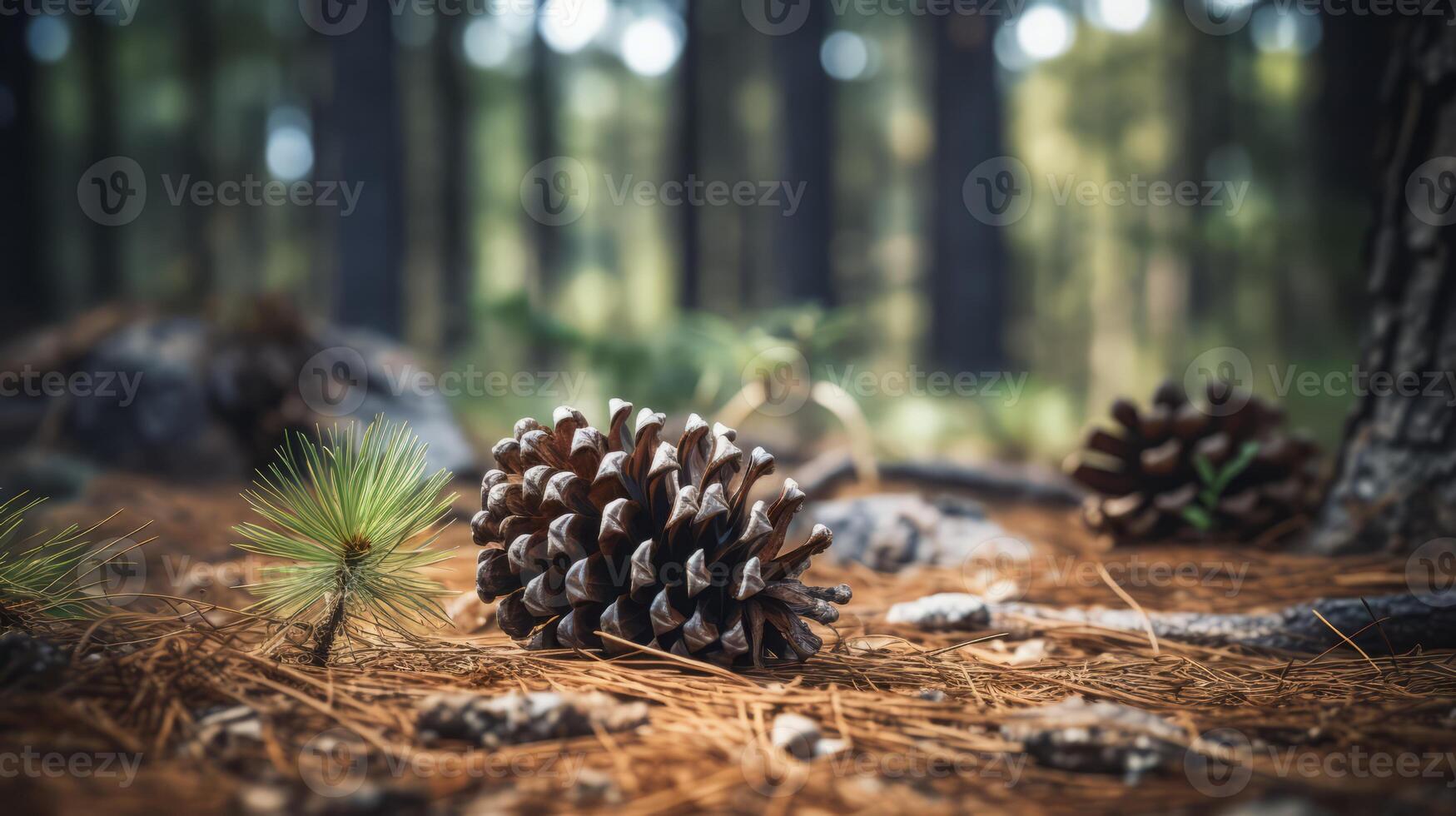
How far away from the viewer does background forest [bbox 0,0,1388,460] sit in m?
5.17

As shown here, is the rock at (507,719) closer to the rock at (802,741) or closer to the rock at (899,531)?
the rock at (802,741)

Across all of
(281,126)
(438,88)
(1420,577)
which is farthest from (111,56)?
(1420,577)

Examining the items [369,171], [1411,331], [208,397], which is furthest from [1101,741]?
[369,171]

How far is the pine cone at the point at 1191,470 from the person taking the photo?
248cm

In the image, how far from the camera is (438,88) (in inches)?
374

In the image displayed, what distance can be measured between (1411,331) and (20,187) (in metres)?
9.19

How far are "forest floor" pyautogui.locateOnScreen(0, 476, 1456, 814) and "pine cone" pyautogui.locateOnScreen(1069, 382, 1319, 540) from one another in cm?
98

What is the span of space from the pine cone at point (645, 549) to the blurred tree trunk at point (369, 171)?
439cm

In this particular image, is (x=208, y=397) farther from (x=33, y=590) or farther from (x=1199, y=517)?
(x=1199, y=517)

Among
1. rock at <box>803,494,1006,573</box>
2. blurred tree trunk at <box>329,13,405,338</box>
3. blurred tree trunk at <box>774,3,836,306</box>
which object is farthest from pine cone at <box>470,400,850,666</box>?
blurred tree trunk at <box>329,13,405,338</box>

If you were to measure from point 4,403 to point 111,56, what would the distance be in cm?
790

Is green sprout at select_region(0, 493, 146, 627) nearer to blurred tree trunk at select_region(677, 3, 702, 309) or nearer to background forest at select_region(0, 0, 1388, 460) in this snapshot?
background forest at select_region(0, 0, 1388, 460)

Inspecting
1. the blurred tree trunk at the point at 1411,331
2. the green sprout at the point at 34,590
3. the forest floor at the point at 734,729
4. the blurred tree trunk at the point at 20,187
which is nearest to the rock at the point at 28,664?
the forest floor at the point at 734,729

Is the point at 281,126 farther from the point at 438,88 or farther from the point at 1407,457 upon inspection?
the point at 1407,457
